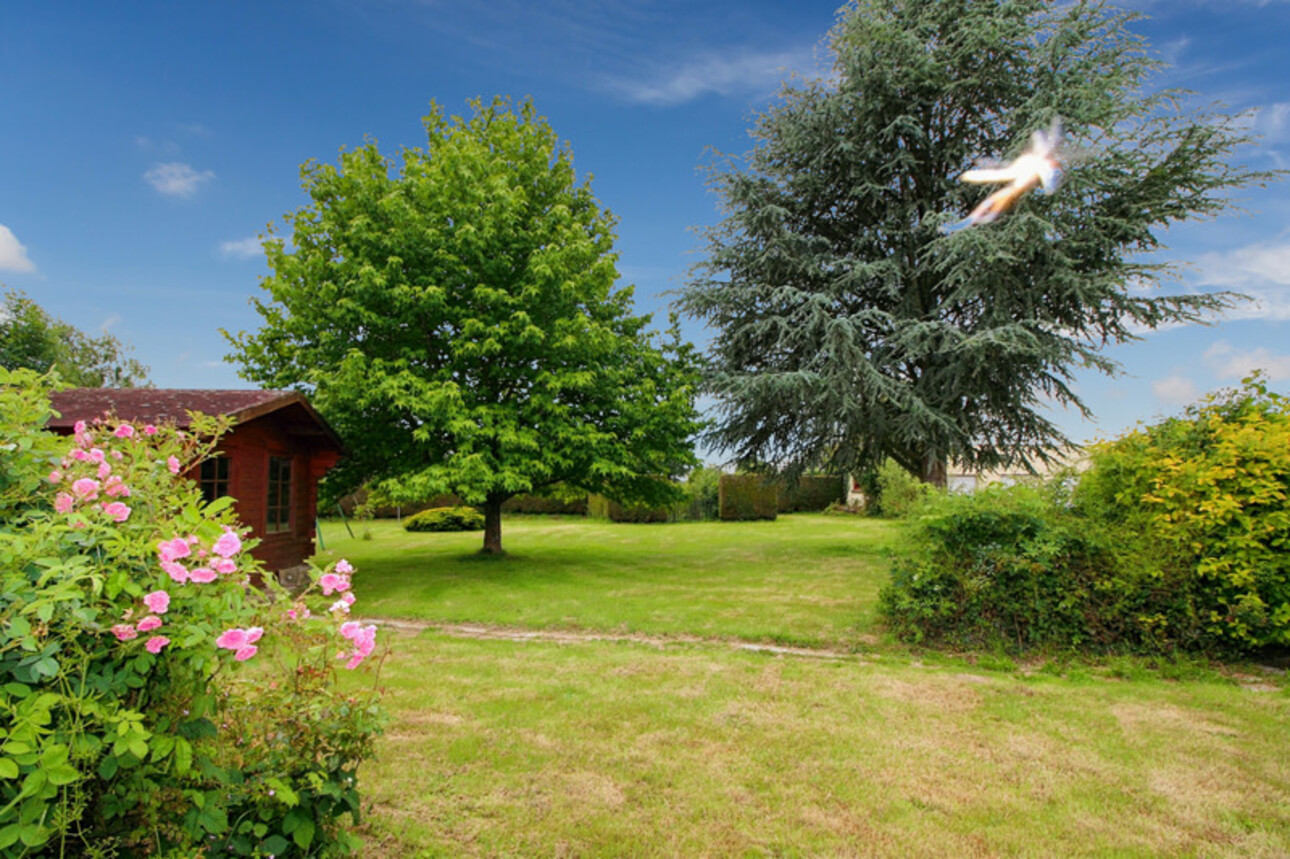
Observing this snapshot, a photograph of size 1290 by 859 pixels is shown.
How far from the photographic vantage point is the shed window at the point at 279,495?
1102 centimetres

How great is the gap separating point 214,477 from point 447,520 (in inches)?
537

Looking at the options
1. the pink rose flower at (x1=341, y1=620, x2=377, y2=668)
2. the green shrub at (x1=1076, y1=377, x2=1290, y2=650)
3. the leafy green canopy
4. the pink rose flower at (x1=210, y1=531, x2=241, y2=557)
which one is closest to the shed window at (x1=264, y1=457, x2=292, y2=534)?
the pink rose flower at (x1=341, y1=620, x2=377, y2=668)

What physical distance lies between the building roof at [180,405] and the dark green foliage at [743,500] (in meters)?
16.5

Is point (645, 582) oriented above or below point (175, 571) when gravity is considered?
below

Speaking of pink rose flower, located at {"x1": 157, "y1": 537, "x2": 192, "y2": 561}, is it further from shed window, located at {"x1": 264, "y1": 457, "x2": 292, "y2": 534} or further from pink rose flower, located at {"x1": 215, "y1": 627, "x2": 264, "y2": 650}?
shed window, located at {"x1": 264, "y1": 457, "x2": 292, "y2": 534}

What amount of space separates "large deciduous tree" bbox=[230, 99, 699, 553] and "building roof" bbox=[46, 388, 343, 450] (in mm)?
835

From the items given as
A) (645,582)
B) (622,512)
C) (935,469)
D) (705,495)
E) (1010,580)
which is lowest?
(645,582)

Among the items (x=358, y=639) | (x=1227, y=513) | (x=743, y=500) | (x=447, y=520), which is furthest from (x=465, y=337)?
(x=743, y=500)

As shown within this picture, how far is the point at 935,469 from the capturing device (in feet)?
46.2

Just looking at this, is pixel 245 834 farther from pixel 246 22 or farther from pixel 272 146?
pixel 272 146

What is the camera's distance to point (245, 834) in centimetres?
225

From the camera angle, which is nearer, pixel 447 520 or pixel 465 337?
pixel 465 337

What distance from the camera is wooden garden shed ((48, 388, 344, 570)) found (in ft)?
30.7

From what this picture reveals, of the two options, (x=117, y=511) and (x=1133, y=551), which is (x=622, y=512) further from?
(x=117, y=511)
